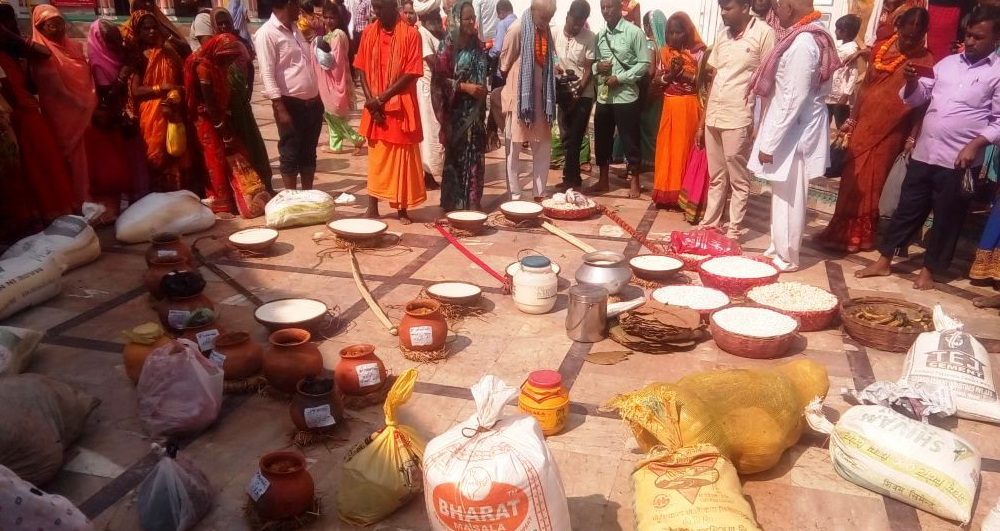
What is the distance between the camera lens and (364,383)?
11.3 ft

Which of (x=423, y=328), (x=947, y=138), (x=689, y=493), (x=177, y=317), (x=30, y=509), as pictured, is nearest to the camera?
(x=30, y=509)

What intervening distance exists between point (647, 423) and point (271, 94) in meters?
4.72

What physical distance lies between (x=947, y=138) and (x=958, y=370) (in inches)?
78.8

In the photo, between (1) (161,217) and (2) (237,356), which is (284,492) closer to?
(2) (237,356)

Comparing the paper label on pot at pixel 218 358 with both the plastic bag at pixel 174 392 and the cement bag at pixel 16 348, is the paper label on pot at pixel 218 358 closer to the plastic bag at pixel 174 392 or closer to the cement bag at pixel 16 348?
the plastic bag at pixel 174 392

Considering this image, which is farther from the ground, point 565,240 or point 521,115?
point 521,115

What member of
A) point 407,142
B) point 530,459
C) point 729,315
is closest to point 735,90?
point 729,315

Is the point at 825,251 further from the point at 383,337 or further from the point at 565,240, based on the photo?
the point at 383,337

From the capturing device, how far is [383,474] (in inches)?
105

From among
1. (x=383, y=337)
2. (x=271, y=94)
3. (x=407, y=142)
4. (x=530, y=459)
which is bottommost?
(x=383, y=337)

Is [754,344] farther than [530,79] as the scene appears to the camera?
No

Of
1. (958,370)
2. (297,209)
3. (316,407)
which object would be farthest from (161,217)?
(958,370)

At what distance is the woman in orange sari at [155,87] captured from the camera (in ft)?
19.6

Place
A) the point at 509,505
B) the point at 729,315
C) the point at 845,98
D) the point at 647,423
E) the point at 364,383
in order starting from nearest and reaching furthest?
the point at 509,505 < the point at 647,423 < the point at 364,383 < the point at 729,315 < the point at 845,98
